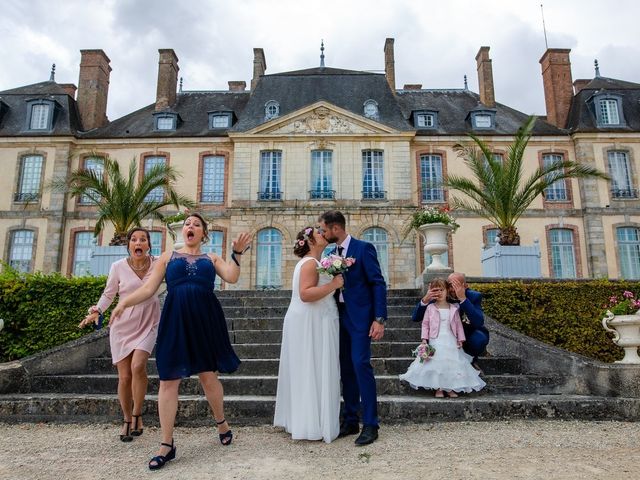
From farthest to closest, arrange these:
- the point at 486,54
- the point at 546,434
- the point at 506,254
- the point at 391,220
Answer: the point at 486,54, the point at 391,220, the point at 506,254, the point at 546,434

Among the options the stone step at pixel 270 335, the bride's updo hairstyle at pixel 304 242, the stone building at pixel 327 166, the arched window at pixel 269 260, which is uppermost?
the stone building at pixel 327 166

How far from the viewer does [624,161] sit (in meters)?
18.3

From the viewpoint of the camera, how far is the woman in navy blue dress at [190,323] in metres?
3.20

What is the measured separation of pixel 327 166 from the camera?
18.0m

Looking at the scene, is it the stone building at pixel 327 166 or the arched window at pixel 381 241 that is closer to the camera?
the arched window at pixel 381 241

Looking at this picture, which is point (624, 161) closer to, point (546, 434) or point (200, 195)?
point (200, 195)

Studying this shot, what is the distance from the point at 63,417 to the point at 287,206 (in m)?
13.7

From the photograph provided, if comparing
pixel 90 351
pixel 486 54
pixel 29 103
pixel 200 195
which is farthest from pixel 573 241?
pixel 29 103

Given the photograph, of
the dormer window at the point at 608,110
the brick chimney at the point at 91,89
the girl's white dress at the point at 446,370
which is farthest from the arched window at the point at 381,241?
the girl's white dress at the point at 446,370

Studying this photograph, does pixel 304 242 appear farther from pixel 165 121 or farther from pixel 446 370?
pixel 165 121

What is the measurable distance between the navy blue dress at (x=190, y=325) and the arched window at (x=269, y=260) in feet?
44.5

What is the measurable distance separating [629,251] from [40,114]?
22.4 m

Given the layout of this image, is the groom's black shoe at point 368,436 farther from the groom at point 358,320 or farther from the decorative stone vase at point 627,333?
the decorative stone vase at point 627,333

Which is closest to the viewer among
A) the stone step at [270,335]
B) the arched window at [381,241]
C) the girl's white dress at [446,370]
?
the girl's white dress at [446,370]
